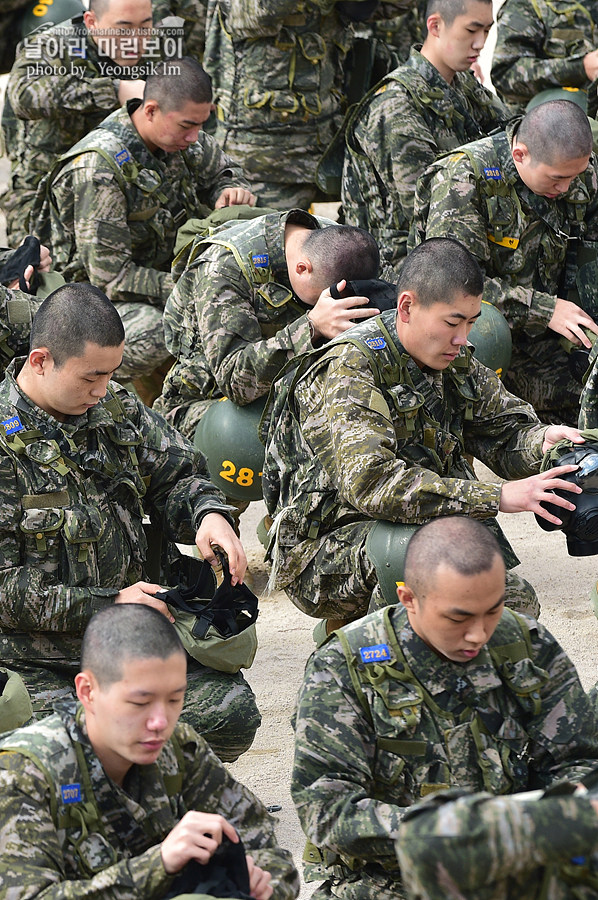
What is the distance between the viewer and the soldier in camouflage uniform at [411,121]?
25.8 feet

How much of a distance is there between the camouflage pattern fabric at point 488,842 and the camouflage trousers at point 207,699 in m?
2.33

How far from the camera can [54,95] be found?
27.8 ft

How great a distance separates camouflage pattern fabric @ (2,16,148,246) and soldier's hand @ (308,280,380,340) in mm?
3339

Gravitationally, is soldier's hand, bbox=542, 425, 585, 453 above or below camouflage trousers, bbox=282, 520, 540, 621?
above

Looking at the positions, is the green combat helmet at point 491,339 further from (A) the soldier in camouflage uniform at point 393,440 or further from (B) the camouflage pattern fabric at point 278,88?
(B) the camouflage pattern fabric at point 278,88

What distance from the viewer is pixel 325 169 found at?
8797 millimetres

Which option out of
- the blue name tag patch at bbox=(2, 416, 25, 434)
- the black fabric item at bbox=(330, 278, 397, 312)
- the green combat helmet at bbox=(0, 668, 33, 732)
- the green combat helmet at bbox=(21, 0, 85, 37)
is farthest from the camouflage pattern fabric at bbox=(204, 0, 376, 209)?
the green combat helmet at bbox=(0, 668, 33, 732)

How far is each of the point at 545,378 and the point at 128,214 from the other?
91.3 inches

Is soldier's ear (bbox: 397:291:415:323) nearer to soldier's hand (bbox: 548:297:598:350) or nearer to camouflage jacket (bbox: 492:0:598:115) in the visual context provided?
soldier's hand (bbox: 548:297:598:350)

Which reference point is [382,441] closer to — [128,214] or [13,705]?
[13,705]

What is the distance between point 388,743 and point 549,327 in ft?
12.3

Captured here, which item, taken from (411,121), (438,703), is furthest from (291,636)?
(411,121)

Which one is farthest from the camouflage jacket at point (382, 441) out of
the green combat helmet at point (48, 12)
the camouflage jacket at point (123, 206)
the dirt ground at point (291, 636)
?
the green combat helmet at point (48, 12)

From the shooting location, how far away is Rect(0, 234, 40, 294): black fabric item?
6543 mm
